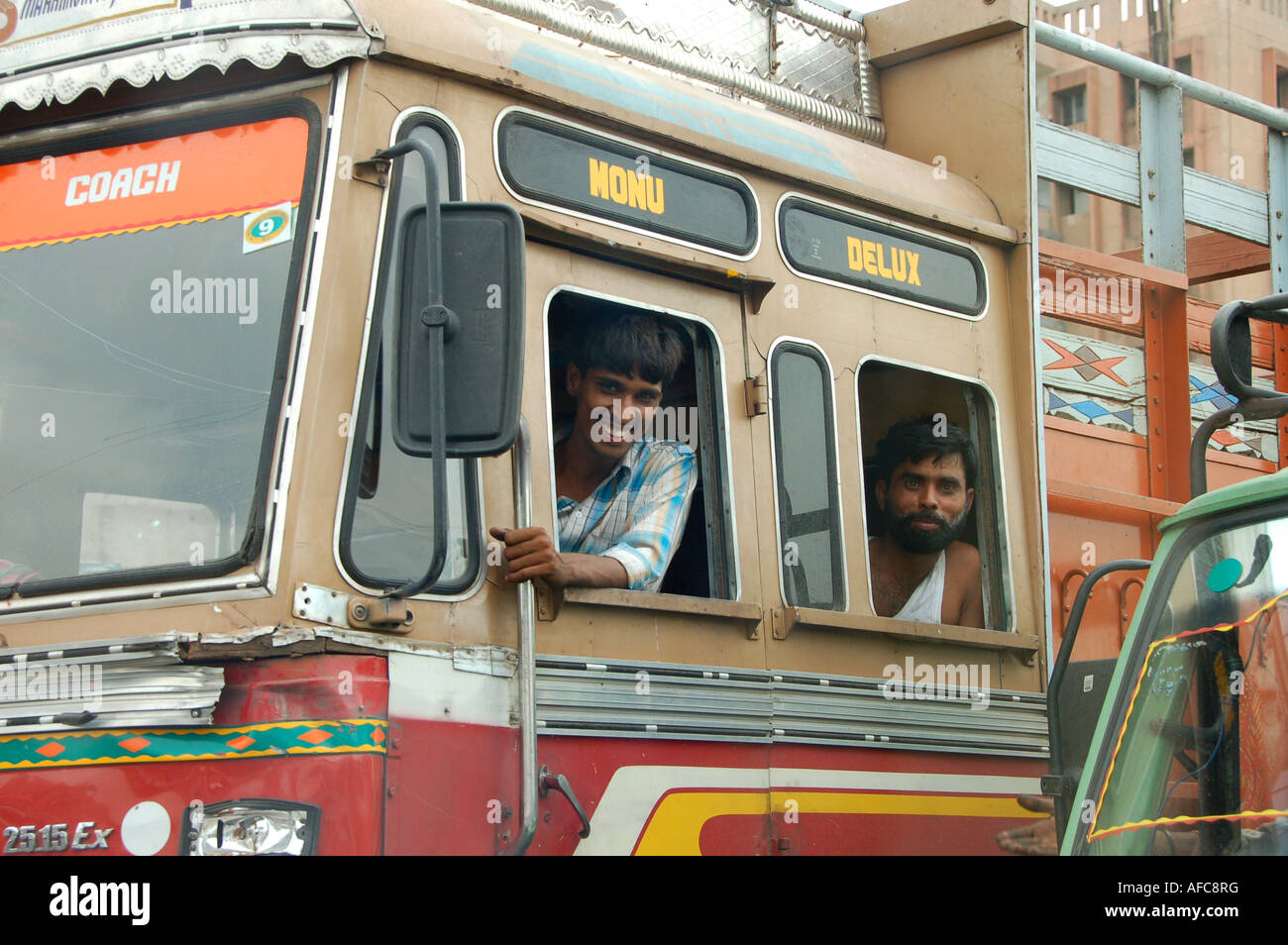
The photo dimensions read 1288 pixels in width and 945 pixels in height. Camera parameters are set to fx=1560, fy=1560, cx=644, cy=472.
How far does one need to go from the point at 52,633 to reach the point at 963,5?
3404 millimetres

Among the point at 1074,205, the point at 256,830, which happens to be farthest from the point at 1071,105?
the point at 256,830

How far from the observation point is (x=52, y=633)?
9.87 ft

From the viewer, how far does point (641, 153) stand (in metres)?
3.69

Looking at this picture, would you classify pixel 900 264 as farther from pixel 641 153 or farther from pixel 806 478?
pixel 641 153

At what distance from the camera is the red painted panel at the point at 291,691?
277 centimetres

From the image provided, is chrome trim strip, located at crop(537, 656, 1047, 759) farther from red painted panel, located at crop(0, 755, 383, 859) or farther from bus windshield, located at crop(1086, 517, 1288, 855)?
bus windshield, located at crop(1086, 517, 1288, 855)

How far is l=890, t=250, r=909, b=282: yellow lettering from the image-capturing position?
4289 mm

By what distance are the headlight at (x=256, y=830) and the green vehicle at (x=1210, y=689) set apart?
4.38ft

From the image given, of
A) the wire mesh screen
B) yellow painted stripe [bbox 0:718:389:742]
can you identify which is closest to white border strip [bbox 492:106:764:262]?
the wire mesh screen

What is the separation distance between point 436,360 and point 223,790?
2.79ft

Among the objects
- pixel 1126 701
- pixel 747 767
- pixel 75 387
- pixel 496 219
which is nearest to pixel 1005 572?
pixel 747 767

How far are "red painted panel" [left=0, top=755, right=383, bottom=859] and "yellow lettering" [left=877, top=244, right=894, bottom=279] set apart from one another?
2.13 m

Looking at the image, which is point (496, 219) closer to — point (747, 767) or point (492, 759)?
point (492, 759)

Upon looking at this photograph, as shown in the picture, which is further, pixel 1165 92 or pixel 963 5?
pixel 1165 92
